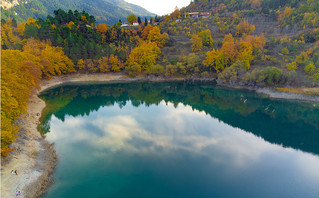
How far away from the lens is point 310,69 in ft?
229

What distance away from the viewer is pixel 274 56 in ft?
289

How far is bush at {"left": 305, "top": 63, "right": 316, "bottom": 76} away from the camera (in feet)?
226

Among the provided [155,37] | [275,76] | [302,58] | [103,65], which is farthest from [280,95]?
[103,65]

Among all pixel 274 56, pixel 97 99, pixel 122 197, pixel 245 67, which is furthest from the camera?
pixel 274 56

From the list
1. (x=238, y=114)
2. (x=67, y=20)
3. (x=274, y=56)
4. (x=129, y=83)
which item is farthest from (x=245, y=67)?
(x=67, y=20)

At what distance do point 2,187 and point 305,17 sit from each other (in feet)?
468

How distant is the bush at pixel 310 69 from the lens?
68.9m

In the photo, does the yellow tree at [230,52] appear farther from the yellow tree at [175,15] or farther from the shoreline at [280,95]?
the yellow tree at [175,15]

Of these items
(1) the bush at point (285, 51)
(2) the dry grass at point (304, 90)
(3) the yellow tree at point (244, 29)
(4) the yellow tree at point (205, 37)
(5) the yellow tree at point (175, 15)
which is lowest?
(2) the dry grass at point (304, 90)

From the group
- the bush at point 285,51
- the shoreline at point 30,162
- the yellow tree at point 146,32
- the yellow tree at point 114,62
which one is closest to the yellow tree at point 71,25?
the yellow tree at point 114,62

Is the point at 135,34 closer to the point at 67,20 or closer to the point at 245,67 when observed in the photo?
the point at 67,20

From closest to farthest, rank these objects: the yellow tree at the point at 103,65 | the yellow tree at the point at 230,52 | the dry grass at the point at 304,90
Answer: the dry grass at the point at 304,90, the yellow tree at the point at 103,65, the yellow tree at the point at 230,52

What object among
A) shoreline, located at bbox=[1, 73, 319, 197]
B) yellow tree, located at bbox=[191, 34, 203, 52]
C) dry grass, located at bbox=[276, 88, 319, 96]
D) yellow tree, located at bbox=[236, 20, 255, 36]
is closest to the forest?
yellow tree, located at bbox=[191, 34, 203, 52]

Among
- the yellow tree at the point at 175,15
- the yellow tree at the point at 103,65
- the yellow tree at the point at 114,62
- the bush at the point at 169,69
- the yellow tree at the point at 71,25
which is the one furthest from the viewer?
the yellow tree at the point at 175,15
